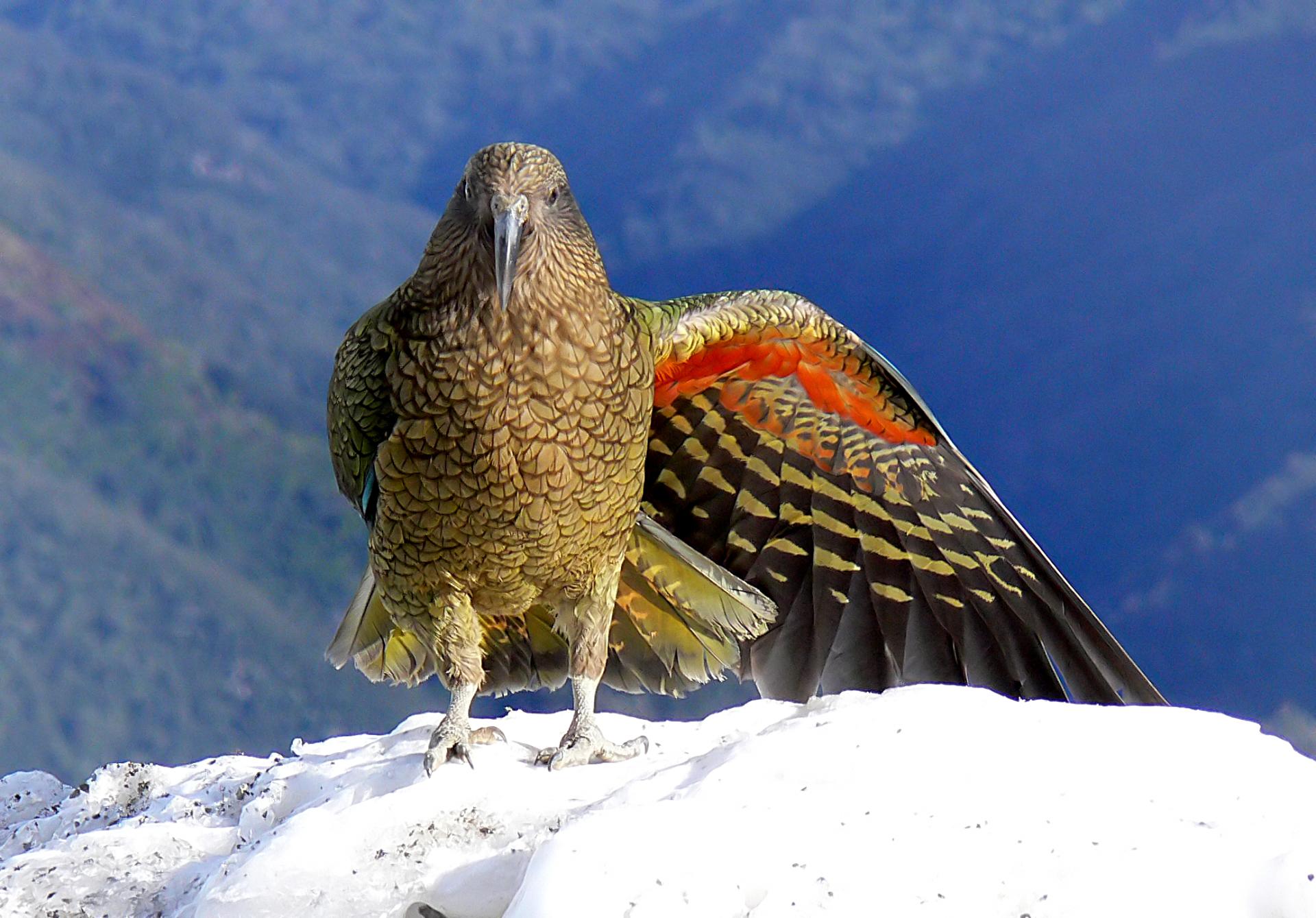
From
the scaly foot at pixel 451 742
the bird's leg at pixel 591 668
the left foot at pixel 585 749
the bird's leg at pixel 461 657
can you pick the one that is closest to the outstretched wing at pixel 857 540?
the bird's leg at pixel 591 668

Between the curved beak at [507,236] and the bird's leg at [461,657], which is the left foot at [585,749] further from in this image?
the curved beak at [507,236]

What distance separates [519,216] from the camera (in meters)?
2.88

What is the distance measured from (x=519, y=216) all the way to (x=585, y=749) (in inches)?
55.1

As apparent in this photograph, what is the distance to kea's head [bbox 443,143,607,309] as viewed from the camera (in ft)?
9.40

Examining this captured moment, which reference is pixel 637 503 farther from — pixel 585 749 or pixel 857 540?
pixel 857 540

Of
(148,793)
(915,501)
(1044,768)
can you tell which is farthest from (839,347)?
(148,793)

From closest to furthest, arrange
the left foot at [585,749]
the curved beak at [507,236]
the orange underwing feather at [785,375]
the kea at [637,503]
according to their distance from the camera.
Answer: the curved beak at [507,236], the kea at [637,503], the left foot at [585,749], the orange underwing feather at [785,375]

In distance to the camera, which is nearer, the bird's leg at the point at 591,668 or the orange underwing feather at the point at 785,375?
the bird's leg at the point at 591,668

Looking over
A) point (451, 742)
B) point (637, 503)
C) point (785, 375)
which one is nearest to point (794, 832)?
point (451, 742)

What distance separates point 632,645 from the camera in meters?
3.97

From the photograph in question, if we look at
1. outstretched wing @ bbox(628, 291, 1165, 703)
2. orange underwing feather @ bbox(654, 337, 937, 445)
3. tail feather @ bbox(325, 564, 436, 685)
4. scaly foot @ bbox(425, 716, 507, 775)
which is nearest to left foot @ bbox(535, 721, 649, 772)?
scaly foot @ bbox(425, 716, 507, 775)

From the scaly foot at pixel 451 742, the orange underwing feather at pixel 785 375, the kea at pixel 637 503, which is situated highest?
the orange underwing feather at pixel 785 375

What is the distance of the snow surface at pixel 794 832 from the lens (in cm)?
211

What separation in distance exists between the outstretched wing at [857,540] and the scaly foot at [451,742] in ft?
4.30
